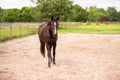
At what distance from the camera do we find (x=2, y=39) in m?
21.0

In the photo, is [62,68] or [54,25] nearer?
[54,25]

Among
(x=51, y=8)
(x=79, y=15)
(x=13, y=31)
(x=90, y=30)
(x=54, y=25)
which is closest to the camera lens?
(x=54, y=25)

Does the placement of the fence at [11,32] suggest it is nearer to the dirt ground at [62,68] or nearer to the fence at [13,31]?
the fence at [13,31]

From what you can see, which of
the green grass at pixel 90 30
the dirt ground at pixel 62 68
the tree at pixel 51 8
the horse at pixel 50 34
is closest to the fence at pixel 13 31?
the green grass at pixel 90 30

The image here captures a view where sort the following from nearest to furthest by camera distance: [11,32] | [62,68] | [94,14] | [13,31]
Answer: 1. [62,68]
2. [11,32]
3. [13,31]
4. [94,14]

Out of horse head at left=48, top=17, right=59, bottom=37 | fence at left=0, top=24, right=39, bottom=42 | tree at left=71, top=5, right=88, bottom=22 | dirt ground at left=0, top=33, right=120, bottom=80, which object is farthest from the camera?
tree at left=71, top=5, right=88, bottom=22

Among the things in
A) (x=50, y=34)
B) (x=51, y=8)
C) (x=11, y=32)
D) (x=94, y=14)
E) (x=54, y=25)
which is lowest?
(x=94, y=14)

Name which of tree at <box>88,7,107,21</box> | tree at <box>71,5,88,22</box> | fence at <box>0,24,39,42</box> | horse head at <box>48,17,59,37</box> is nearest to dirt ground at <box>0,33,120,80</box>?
horse head at <box>48,17,59,37</box>

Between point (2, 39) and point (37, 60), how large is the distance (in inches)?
373

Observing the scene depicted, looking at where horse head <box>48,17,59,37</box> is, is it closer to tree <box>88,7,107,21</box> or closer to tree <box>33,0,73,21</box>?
tree <box>33,0,73,21</box>

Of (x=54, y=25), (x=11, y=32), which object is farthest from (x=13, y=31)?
(x=54, y=25)

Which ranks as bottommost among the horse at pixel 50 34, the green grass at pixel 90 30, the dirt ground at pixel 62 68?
the green grass at pixel 90 30

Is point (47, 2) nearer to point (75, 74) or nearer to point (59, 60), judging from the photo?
point (59, 60)

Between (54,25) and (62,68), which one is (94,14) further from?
(54,25)
